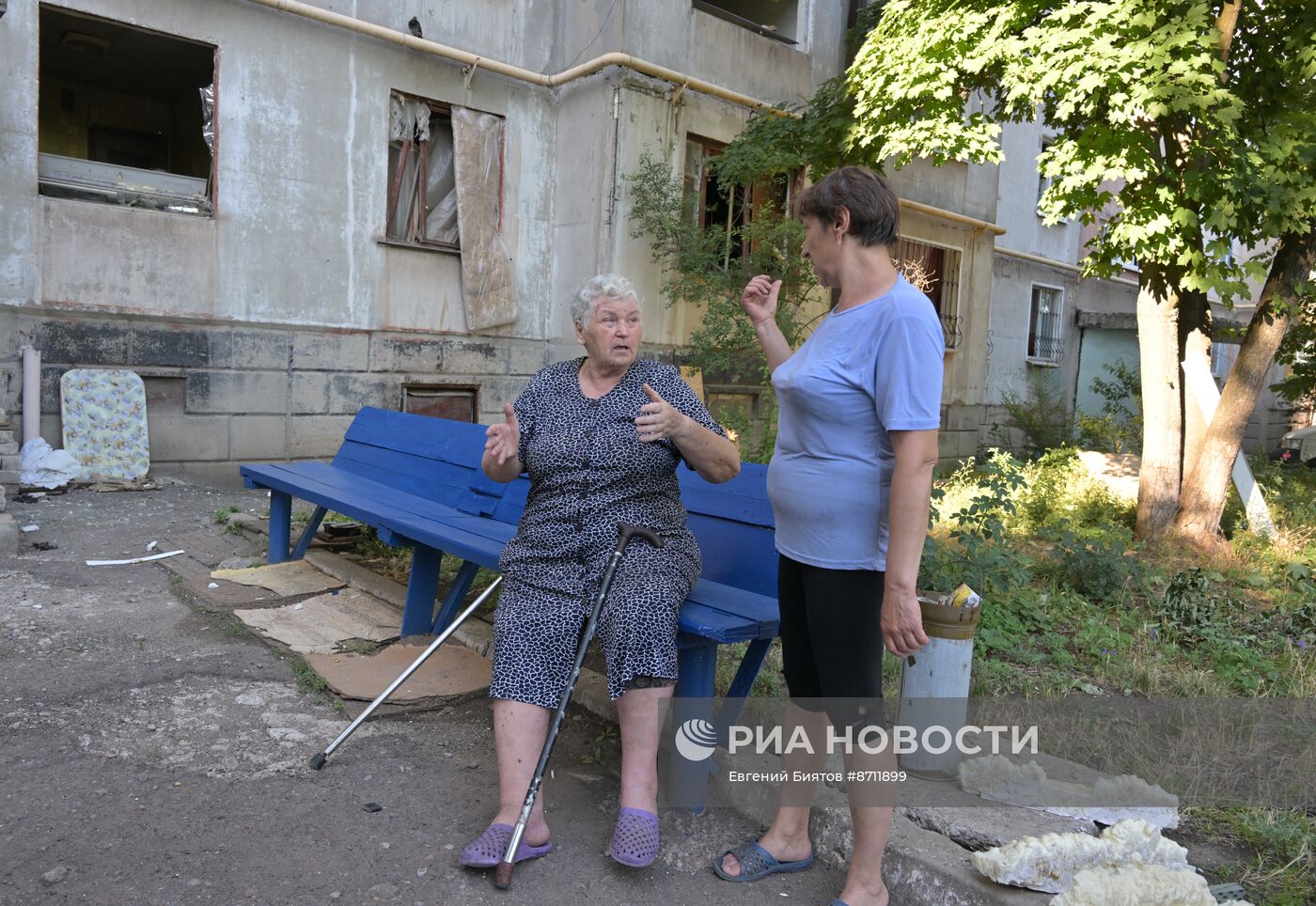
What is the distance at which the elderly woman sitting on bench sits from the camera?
2.61m

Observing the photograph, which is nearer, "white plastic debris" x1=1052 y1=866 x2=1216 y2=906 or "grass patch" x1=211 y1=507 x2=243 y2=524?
"white plastic debris" x1=1052 y1=866 x2=1216 y2=906

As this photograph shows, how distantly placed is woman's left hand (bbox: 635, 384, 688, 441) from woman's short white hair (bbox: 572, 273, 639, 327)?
16.1 inches

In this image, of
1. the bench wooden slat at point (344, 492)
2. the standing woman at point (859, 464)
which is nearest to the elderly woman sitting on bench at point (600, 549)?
the standing woman at point (859, 464)

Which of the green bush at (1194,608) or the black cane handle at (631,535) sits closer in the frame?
the black cane handle at (631,535)

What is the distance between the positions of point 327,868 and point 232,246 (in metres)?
7.47

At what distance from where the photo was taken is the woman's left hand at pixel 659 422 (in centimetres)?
272

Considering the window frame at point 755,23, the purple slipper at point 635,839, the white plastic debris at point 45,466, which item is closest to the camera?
the purple slipper at point 635,839

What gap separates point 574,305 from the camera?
3.12 metres

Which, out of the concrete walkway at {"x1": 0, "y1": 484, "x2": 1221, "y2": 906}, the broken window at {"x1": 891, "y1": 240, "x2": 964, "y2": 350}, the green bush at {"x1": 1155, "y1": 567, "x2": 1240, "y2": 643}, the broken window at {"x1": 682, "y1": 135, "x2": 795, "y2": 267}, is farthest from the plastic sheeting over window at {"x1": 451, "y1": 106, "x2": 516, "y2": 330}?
the green bush at {"x1": 1155, "y1": 567, "x2": 1240, "y2": 643}

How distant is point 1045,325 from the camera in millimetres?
17734

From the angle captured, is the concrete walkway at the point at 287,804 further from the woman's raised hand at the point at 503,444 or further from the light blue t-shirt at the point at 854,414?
the woman's raised hand at the point at 503,444

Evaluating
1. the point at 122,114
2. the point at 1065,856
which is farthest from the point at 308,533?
the point at 122,114

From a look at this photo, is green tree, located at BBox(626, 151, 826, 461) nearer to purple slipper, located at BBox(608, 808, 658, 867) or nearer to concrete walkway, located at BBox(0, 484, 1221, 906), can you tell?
concrete walkway, located at BBox(0, 484, 1221, 906)

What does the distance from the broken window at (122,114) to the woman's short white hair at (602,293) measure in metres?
7.00
